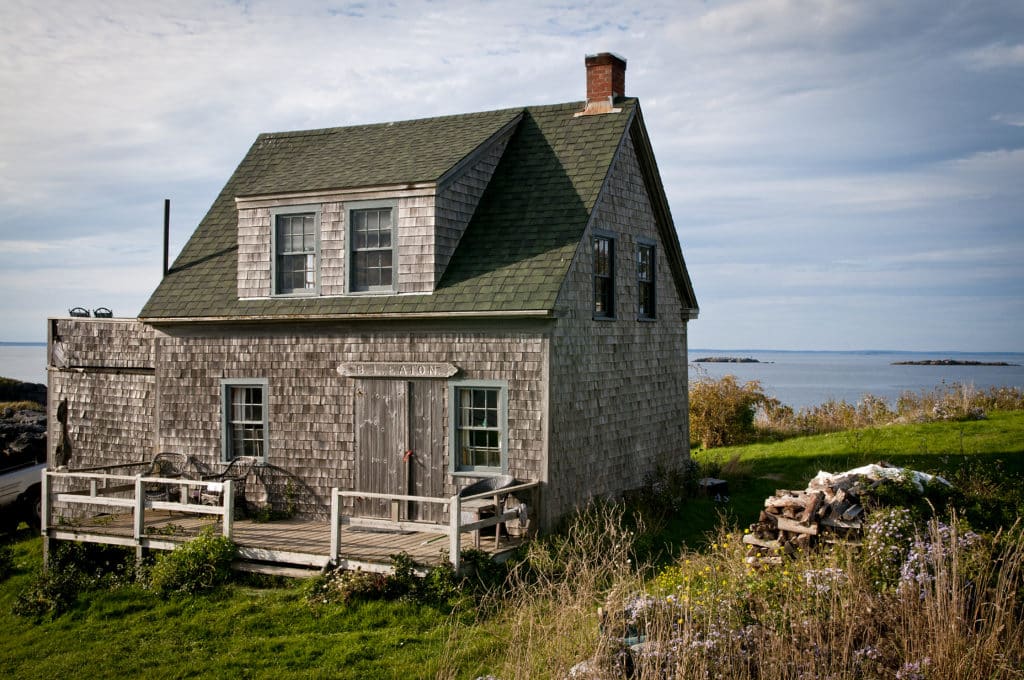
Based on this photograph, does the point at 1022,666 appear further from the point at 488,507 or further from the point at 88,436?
the point at 88,436

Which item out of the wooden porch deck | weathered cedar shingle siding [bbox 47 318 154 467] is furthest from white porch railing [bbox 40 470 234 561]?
weathered cedar shingle siding [bbox 47 318 154 467]

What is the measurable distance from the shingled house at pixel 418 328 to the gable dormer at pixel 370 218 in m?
0.04

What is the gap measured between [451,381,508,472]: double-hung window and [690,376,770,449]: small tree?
15.0 metres

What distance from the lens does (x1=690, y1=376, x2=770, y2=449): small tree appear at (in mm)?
28984

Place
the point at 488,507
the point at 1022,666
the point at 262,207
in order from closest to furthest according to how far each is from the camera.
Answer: the point at 1022,666 < the point at 488,507 < the point at 262,207

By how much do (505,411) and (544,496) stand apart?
1.49 metres

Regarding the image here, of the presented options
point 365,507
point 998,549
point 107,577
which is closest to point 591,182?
point 365,507

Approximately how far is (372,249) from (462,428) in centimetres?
365

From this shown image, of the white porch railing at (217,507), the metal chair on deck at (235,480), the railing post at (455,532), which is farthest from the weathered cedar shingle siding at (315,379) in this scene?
the railing post at (455,532)

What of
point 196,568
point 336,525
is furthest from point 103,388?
point 336,525

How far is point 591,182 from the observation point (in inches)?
656

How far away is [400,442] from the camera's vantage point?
15.9 m

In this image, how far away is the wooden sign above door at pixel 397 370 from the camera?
50.9 ft

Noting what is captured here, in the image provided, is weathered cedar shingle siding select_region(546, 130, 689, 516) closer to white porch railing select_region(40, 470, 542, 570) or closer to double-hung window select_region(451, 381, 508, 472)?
double-hung window select_region(451, 381, 508, 472)
